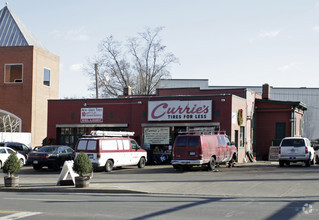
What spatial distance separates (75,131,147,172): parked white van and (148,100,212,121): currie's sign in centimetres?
623

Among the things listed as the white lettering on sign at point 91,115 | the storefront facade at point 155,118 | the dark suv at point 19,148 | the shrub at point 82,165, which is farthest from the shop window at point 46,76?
the shrub at point 82,165

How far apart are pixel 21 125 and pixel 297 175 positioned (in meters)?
33.0

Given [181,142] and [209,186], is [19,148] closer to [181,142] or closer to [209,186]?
[181,142]

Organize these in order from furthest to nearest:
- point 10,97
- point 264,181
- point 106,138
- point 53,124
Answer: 1. point 10,97
2. point 53,124
3. point 106,138
4. point 264,181

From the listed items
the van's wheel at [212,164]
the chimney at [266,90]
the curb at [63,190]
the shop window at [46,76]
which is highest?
the shop window at [46,76]

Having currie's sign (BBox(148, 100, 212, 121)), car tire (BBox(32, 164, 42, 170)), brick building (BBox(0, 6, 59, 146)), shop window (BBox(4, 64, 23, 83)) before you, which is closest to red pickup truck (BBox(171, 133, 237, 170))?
currie's sign (BBox(148, 100, 212, 121))

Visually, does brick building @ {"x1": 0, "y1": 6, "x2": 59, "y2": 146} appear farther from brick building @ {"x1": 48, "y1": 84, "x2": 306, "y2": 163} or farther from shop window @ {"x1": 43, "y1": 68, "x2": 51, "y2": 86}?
brick building @ {"x1": 48, "y1": 84, "x2": 306, "y2": 163}

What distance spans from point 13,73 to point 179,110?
25.3m

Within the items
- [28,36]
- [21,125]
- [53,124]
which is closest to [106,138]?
[53,124]

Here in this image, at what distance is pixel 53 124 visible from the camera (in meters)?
37.5

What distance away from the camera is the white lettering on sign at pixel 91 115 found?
36.4m

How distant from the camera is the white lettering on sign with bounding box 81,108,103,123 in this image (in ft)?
120

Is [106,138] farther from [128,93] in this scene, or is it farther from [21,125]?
[21,125]

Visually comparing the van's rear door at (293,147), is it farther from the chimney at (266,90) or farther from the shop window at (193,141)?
the chimney at (266,90)
